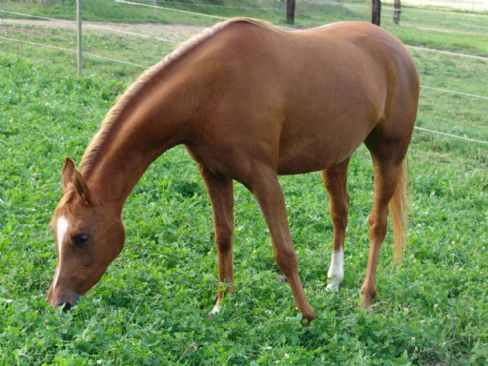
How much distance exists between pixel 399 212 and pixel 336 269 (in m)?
0.64

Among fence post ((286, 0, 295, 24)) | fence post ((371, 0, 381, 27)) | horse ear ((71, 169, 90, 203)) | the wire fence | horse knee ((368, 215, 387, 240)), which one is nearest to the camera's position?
horse ear ((71, 169, 90, 203))

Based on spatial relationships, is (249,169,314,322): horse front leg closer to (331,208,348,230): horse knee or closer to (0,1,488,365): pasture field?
(0,1,488,365): pasture field

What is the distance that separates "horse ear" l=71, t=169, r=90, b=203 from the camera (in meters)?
3.29

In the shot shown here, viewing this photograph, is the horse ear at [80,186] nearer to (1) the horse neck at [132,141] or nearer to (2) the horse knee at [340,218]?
(1) the horse neck at [132,141]

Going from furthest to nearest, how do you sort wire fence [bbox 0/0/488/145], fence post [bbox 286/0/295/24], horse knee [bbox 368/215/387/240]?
fence post [bbox 286/0/295/24] → wire fence [bbox 0/0/488/145] → horse knee [bbox 368/215/387/240]

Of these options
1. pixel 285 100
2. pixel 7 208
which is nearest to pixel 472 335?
pixel 285 100

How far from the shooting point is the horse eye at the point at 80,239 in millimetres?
3455

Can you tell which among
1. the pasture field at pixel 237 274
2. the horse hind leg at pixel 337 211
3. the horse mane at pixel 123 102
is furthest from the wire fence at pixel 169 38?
the horse mane at pixel 123 102

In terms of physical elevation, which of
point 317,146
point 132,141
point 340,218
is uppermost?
point 132,141

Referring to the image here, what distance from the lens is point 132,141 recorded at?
3.59 metres

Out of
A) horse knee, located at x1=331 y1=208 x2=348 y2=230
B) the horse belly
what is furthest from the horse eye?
horse knee, located at x1=331 y1=208 x2=348 y2=230

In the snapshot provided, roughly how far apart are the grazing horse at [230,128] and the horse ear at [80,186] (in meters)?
0.01

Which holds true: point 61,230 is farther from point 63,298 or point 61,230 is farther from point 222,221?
point 222,221

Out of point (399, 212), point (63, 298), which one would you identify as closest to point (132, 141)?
point (63, 298)
